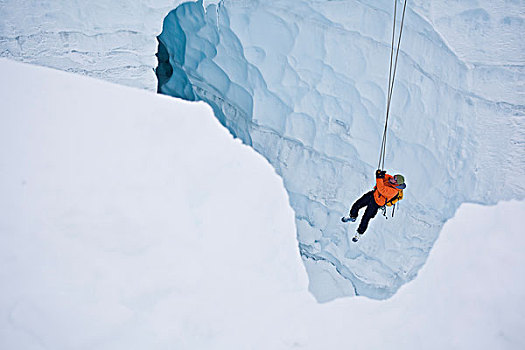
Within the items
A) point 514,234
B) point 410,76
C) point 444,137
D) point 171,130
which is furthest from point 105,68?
point 514,234

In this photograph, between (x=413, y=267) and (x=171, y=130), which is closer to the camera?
(x=171, y=130)

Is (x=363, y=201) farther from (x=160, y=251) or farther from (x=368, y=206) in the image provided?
(x=160, y=251)

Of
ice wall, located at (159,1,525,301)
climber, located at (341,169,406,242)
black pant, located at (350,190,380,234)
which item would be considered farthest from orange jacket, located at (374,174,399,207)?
ice wall, located at (159,1,525,301)

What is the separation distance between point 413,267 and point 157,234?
250cm

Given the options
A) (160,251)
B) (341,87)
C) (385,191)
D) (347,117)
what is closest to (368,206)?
(385,191)

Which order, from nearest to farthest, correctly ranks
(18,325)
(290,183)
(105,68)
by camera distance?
(18,325)
(105,68)
(290,183)

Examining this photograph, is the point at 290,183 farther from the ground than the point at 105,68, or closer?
closer

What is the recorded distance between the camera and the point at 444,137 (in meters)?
3.26

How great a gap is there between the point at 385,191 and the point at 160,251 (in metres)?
1.59

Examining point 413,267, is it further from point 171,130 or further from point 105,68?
point 105,68

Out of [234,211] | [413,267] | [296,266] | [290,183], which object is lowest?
[413,267]

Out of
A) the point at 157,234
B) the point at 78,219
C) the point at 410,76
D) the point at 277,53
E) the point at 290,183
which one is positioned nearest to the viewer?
the point at 78,219

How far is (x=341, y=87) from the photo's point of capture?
3438 mm

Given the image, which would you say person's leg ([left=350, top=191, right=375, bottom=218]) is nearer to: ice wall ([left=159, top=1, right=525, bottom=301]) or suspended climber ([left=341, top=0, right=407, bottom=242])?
suspended climber ([left=341, top=0, right=407, bottom=242])
